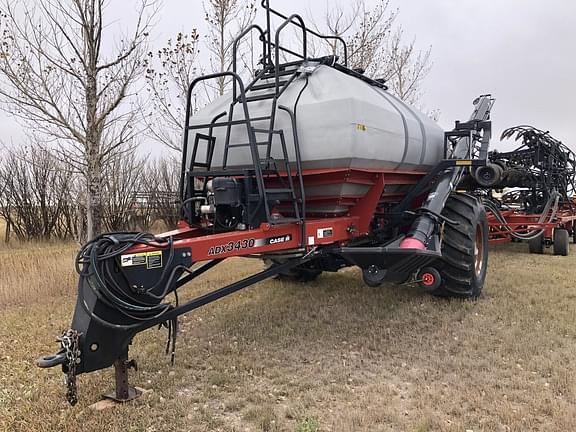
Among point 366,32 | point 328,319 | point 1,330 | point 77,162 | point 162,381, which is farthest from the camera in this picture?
point 366,32

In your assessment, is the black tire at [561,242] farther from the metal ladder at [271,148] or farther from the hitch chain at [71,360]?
the hitch chain at [71,360]

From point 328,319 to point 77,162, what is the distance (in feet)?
15.7

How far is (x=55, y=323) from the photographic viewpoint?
5.36 m

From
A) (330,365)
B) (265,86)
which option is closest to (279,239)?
(330,365)

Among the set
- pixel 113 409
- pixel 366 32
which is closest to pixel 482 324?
pixel 113 409

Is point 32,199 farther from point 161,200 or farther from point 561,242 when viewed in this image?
point 561,242

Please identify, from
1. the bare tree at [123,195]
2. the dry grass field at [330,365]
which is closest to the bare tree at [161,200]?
the bare tree at [123,195]

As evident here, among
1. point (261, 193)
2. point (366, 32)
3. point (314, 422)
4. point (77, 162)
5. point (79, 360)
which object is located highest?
point (366, 32)

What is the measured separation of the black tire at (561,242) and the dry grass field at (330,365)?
3424mm

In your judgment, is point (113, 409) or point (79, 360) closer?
point (79, 360)

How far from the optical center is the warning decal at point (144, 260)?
3238 mm

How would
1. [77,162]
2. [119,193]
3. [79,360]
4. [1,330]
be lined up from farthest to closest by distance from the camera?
[119,193] → [77,162] → [1,330] → [79,360]

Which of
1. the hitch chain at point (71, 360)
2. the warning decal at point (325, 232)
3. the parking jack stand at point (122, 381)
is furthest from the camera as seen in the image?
the warning decal at point (325, 232)

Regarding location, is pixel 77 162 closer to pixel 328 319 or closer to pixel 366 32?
pixel 328 319
